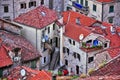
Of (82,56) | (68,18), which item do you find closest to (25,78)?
(82,56)

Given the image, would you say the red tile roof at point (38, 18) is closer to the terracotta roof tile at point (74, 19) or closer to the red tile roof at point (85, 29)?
the red tile roof at point (85, 29)

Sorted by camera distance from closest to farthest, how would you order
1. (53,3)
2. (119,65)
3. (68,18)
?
(119,65), (68,18), (53,3)

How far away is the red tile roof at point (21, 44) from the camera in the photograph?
1921 inches

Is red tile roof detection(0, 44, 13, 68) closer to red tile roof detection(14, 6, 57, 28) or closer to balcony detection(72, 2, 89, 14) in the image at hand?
red tile roof detection(14, 6, 57, 28)

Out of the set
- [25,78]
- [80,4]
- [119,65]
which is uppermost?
[80,4]

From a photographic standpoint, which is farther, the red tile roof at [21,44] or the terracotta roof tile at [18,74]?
the red tile roof at [21,44]

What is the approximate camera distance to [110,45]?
56.3 meters

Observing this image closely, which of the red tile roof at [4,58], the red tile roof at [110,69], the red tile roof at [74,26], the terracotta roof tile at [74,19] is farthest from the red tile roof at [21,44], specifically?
the red tile roof at [110,69]

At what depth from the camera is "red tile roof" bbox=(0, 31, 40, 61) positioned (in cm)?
4878

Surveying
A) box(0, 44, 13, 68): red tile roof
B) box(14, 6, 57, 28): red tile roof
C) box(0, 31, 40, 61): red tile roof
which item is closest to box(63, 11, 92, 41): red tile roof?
box(14, 6, 57, 28): red tile roof

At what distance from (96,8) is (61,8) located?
21.1 ft

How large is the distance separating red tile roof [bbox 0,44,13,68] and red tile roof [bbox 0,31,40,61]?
2.79 feet

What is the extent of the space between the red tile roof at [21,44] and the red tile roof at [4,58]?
850 millimetres

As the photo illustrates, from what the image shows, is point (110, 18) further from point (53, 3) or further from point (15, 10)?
point (15, 10)
